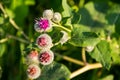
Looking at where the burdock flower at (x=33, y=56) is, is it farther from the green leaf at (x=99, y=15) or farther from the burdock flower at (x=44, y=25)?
the green leaf at (x=99, y=15)

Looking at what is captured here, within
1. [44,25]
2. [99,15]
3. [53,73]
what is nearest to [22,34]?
[53,73]

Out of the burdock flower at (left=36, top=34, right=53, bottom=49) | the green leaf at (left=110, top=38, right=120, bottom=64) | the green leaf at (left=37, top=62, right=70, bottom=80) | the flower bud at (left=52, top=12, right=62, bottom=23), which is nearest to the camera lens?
the burdock flower at (left=36, top=34, right=53, bottom=49)

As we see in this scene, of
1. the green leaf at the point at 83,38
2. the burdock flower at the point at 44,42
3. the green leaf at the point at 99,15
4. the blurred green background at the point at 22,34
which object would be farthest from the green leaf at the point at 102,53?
the green leaf at the point at 99,15

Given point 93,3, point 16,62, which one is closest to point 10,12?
point 16,62

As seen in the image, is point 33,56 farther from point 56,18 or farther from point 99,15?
point 99,15

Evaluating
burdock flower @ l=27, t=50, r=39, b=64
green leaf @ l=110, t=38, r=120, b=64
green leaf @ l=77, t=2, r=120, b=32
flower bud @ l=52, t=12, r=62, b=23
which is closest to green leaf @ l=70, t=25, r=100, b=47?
flower bud @ l=52, t=12, r=62, b=23

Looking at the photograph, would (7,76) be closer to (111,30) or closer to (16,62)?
(16,62)

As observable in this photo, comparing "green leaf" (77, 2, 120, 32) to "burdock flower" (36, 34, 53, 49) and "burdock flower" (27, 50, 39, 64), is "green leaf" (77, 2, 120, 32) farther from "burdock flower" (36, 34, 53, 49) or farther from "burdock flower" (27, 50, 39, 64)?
"burdock flower" (36, 34, 53, 49)
